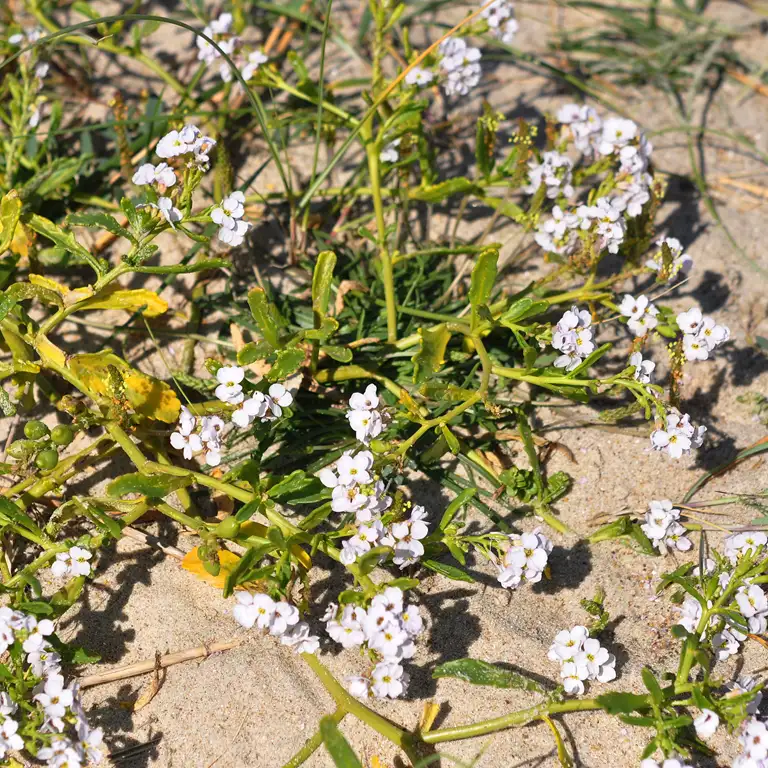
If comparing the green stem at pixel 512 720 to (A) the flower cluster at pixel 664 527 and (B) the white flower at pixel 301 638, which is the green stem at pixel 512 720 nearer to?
(B) the white flower at pixel 301 638

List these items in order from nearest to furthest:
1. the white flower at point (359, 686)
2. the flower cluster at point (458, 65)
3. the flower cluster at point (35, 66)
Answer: the white flower at point (359, 686) < the flower cluster at point (458, 65) < the flower cluster at point (35, 66)

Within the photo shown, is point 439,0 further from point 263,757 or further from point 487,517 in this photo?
point 263,757

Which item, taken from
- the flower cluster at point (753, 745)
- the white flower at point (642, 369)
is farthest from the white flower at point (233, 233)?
the flower cluster at point (753, 745)

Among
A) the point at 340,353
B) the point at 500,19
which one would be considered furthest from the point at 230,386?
the point at 500,19

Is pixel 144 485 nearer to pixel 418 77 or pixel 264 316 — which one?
pixel 264 316

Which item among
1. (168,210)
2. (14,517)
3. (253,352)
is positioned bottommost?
(14,517)
